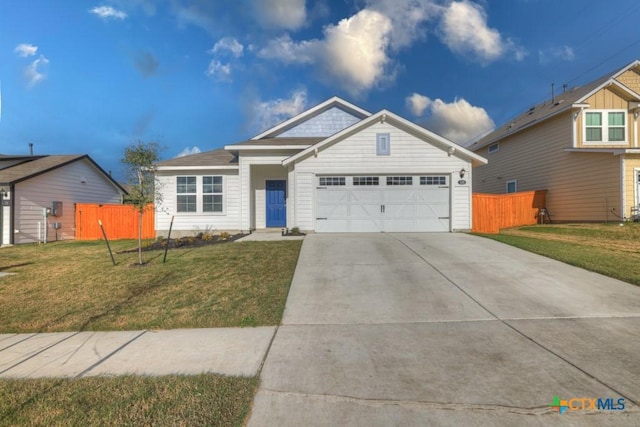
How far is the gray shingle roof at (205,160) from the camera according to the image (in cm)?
1461

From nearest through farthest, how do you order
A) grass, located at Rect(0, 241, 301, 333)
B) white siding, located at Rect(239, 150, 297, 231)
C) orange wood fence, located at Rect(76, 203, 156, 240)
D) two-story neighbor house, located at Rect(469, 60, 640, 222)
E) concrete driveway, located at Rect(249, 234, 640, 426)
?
concrete driveway, located at Rect(249, 234, 640, 426)
grass, located at Rect(0, 241, 301, 333)
white siding, located at Rect(239, 150, 297, 231)
two-story neighbor house, located at Rect(469, 60, 640, 222)
orange wood fence, located at Rect(76, 203, 156, 240)

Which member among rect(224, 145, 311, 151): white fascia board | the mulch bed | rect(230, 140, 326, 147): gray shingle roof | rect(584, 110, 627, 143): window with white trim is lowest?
the mulch bed

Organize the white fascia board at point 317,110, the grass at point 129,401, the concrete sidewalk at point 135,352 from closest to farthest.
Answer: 1. the grass at point 129,401
2. the concrete sidewalk at point 135,352
3. the white fascia board at point 317,110

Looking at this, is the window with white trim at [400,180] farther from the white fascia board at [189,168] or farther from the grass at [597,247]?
the white fascia board at [189,168]

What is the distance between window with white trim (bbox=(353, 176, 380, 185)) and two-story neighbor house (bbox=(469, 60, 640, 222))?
34.4 feet

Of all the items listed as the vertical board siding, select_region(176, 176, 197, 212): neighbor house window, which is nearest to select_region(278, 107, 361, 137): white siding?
select_region(176, 176, 197, 212): neighbor house window

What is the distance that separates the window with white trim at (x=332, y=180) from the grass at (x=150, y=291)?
4.36 m

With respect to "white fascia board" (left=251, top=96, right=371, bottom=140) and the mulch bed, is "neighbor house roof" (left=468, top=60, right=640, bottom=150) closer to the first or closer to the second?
"white fascia board" (left=251, top=96, right=371, bottom=140)

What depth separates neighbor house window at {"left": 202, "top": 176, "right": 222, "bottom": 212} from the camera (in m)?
14.8

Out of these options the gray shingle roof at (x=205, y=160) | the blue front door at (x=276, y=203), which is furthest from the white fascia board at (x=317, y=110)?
the blue front door at (x=276, y=203)

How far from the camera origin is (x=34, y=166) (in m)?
17.4

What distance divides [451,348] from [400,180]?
33.3 feet

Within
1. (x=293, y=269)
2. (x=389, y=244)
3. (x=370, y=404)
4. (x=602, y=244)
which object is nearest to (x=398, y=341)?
(x=370, y=404)

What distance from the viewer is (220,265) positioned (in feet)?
26.5
